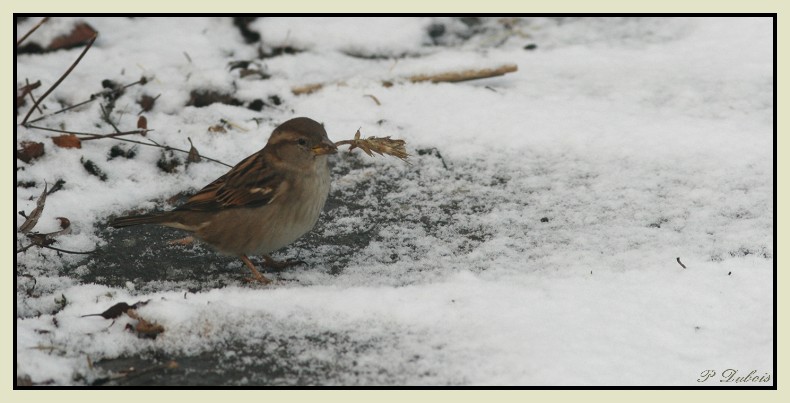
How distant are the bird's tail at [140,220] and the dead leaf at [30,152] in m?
1.27

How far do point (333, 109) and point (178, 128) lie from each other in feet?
3.30

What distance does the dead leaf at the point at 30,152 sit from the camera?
554 cm

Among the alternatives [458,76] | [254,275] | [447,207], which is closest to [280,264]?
[254,275]

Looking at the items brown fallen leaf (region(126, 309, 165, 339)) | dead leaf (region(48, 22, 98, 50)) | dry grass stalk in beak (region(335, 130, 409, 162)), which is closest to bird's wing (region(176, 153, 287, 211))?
dry grass stalk in beak (region(335, 130, 409, 162))

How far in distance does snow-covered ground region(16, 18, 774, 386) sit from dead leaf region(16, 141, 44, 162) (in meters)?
0.06

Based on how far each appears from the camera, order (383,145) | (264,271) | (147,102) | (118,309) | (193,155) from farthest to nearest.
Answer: (147,102)
(193,155)
(383,145)
(264,271)
(118,309)

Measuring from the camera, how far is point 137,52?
6996 mm

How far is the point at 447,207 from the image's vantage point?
5.22 metres

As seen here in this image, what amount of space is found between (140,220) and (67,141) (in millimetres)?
1411

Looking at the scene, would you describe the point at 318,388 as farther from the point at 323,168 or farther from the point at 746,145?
the point at 746,145

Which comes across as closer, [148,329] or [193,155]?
[148,329]

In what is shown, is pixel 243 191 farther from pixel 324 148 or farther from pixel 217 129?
pixel 217 129

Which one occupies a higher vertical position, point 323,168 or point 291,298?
point 323,168

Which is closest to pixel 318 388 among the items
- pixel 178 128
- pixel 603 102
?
pixel 178 128
